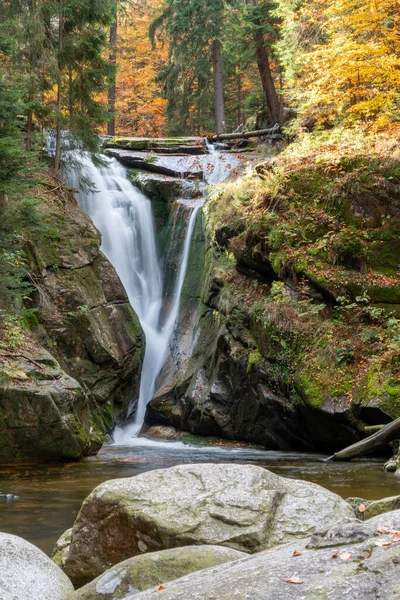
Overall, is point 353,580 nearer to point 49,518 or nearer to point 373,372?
point 49,518

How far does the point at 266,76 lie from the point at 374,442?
16.2m

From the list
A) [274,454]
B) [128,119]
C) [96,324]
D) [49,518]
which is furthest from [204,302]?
[128,119]

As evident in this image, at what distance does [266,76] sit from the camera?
21594 millimetres

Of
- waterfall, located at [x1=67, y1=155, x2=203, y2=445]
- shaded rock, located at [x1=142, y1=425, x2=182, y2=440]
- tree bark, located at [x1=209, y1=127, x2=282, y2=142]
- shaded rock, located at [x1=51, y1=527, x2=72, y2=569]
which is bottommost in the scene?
shaded rock, located at [x1=142, y1=425, x2=182, y2=440]

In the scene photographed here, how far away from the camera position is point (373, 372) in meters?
9.97

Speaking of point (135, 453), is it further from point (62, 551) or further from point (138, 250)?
point (138, 250)

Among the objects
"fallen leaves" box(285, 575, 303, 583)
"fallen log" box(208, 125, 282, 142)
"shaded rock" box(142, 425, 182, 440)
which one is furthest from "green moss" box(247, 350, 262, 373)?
"fallen log" box(208, 125, 282, 142)

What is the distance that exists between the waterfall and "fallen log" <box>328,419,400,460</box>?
6444 millimetres

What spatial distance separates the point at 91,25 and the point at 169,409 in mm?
11048

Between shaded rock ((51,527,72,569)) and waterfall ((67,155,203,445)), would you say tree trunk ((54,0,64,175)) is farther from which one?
shaded rock ((51,527,72,569))

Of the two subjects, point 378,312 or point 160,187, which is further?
point 160,187

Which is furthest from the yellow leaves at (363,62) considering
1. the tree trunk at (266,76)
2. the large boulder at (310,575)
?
the large boulder at (310,575)

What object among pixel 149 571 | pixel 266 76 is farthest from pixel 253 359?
pixel 266 76

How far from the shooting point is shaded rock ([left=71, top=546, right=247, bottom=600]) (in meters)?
3.27
